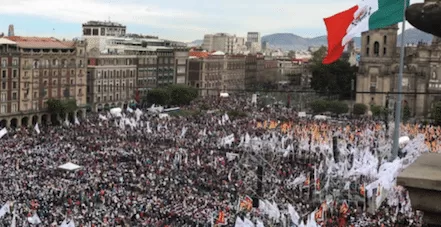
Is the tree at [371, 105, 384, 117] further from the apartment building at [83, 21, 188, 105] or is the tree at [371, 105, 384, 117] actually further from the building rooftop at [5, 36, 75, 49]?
the building rooftop at [5, 36, 75, 49]

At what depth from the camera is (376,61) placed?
80.1 meters

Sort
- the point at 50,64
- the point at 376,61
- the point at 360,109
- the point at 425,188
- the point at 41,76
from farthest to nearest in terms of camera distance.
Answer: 1. the point at 376,61
2. the point at 360,109
3. the point at 50,64
4. the point at 41,76
5. the point at 425,188

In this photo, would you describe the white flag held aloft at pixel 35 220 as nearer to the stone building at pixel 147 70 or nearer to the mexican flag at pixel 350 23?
the mexican flag at pixel 350 23

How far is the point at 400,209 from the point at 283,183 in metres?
7.32

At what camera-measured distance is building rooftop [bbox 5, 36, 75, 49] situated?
6304 cm

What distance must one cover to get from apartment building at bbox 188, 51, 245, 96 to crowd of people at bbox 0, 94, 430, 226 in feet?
156

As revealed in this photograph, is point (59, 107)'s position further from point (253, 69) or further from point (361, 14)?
point (253, 69)

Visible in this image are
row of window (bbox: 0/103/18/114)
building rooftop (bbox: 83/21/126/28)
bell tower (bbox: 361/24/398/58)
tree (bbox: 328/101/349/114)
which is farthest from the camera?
building rooftop (bbox: 83/21/126/28)

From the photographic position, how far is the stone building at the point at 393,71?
73375 mm

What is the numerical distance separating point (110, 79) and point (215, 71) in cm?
3349

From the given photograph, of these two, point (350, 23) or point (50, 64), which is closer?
point (350, 23)

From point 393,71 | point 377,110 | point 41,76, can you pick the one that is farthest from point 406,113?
point 41,76

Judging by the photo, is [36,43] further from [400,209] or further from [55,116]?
[400,209]

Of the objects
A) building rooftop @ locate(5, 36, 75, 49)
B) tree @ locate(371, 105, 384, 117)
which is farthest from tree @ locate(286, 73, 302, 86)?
building rooftop @ locate(5, 36, 75, 49)
